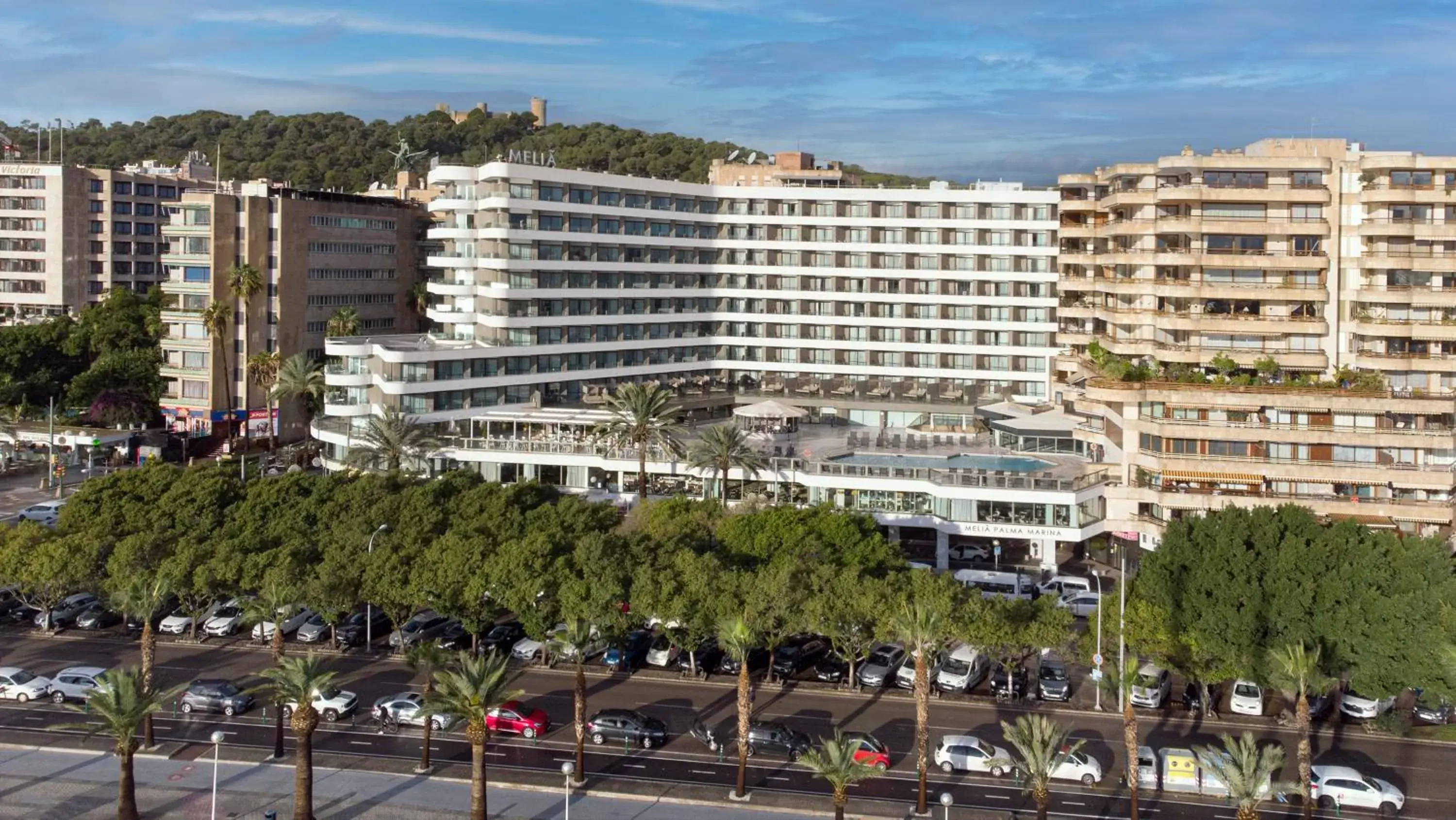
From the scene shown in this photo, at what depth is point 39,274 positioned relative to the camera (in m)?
153

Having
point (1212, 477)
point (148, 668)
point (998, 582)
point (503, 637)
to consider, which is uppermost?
point (1212, 477)

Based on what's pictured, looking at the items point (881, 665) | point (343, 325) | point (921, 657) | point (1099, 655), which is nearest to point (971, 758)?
point (921, 657)

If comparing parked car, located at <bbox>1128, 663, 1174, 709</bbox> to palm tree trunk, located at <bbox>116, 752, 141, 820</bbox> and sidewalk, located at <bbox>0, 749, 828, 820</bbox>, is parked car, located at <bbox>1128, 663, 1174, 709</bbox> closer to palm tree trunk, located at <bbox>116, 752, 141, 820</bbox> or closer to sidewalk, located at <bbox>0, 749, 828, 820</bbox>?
sidewalk, located at <bbox>0, 749, 828, 820</bbox>

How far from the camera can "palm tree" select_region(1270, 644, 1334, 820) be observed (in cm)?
4856

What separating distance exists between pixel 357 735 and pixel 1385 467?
59.7 meters

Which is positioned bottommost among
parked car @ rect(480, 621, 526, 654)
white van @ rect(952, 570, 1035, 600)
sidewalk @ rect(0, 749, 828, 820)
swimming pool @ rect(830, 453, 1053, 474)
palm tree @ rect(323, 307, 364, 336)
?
sidewalk @ rect(0, 749, 828, 820)

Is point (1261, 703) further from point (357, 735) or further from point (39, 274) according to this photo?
point (39, 274)

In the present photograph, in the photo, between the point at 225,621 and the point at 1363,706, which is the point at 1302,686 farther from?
the point at 225,621

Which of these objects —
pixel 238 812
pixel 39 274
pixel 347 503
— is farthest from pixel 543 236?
pixel 39 274

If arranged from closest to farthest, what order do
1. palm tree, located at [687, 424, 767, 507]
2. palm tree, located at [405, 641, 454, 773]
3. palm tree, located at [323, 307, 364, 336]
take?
palm tree, located at [405, 641, 454, 773] < palm tree, located at [687, 424, 767, 507] < palm tree, located at [323, 307, 364, 336]

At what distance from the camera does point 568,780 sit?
46.6 metres

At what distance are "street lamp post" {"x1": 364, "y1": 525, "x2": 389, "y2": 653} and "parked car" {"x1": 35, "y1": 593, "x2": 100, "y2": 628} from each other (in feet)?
48.4

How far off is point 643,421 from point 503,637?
22.3m

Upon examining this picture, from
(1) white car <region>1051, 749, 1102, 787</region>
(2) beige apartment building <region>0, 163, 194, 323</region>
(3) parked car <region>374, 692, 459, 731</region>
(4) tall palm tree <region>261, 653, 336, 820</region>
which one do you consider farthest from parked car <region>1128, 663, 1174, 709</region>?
(2) beige apartment building <region>0, 163, 194, 323</region>
